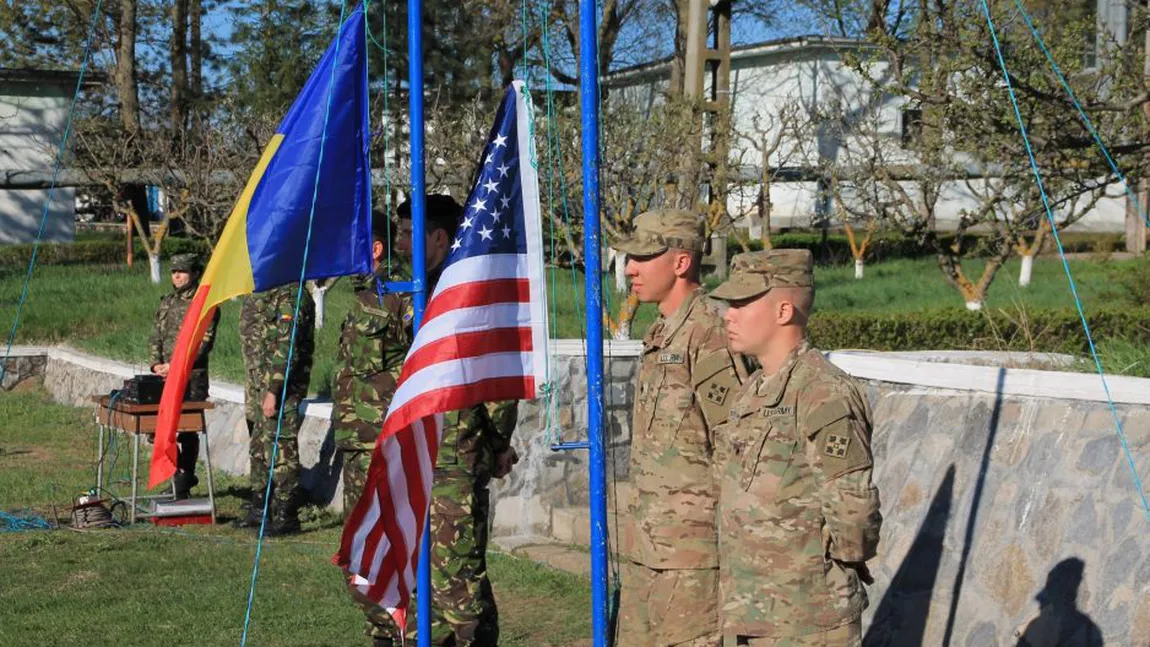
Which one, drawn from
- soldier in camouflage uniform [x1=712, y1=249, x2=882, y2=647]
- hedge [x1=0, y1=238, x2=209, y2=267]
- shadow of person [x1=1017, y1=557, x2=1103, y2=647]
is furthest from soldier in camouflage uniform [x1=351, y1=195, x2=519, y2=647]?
hedge [x1=0, y1=238, x2=209, y2=267]

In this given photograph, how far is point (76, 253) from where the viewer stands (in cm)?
3447

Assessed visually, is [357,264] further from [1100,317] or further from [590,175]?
[1100,317]

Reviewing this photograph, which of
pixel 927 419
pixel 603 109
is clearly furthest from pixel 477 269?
pixel 603 109

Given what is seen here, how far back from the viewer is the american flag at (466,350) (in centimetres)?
497

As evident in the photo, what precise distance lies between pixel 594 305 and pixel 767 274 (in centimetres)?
57

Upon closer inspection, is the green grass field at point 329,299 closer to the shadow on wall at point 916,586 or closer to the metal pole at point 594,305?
the shadow on wall at point 916,586

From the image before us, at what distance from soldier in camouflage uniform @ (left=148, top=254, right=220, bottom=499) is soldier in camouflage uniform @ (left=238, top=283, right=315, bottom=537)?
0.59 metres

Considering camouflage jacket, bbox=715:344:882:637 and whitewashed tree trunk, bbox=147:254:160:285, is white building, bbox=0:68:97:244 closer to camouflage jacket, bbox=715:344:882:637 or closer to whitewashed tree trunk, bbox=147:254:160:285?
whitewashed tree trunk, bbox=147:254:160:285

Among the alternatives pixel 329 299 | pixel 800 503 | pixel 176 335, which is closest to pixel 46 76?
pixel 329 299

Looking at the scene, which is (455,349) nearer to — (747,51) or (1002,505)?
(1002,505)

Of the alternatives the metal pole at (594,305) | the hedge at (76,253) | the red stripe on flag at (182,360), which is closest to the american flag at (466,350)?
the metal pole at (594,305)

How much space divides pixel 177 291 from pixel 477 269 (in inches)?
309

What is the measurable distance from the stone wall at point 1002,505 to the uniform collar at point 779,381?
2.13 metres

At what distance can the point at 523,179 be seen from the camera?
17.0 ft
